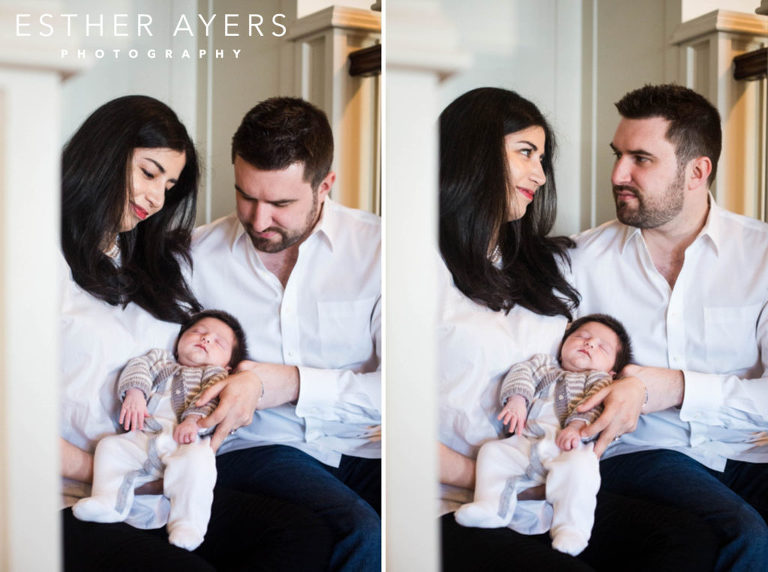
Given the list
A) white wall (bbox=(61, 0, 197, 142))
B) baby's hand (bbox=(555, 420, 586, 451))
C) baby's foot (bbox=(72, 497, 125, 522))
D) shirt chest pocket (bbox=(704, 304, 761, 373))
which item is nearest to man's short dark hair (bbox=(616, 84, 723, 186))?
shirt chest pocket (bbox=(704, 304, 761, 373))

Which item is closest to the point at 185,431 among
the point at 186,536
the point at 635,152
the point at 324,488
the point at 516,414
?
the point at 186,536

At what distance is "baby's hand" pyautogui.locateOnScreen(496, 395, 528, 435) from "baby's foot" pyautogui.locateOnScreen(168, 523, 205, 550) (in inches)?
27.7

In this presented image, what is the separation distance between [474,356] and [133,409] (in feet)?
2.43

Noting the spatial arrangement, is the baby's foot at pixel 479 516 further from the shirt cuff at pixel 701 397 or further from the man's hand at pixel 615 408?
Answer: the shirt cuff at pixel 701 397

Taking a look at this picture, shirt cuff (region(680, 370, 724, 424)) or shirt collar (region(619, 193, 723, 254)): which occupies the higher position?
shirt collar (region(619, 193, 723, 254))

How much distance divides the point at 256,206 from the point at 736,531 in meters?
1.22

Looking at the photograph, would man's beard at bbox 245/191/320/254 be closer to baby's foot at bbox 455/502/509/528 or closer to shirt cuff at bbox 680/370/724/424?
baby's foot at bbox 455/502/509/528

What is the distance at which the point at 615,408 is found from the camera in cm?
175

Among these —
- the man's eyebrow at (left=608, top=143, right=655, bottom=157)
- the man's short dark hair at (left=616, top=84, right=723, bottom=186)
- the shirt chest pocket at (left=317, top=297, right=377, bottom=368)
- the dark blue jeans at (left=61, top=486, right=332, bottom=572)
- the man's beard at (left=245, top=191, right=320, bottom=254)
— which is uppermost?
the man's short dark hair at (left=616, top=84, right=723, bottom=186)

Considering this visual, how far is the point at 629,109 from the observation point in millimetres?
1764

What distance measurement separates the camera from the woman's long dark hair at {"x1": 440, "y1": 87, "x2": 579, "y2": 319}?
180 cm

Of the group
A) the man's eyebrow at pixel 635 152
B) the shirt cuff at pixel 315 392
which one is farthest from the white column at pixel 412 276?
the man's eyebrow at pixel 635 152

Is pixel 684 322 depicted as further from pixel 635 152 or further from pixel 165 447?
pixel 165 447

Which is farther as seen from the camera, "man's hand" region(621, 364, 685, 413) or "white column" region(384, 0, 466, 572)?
"white column" region(384, 0, 466, 572)
